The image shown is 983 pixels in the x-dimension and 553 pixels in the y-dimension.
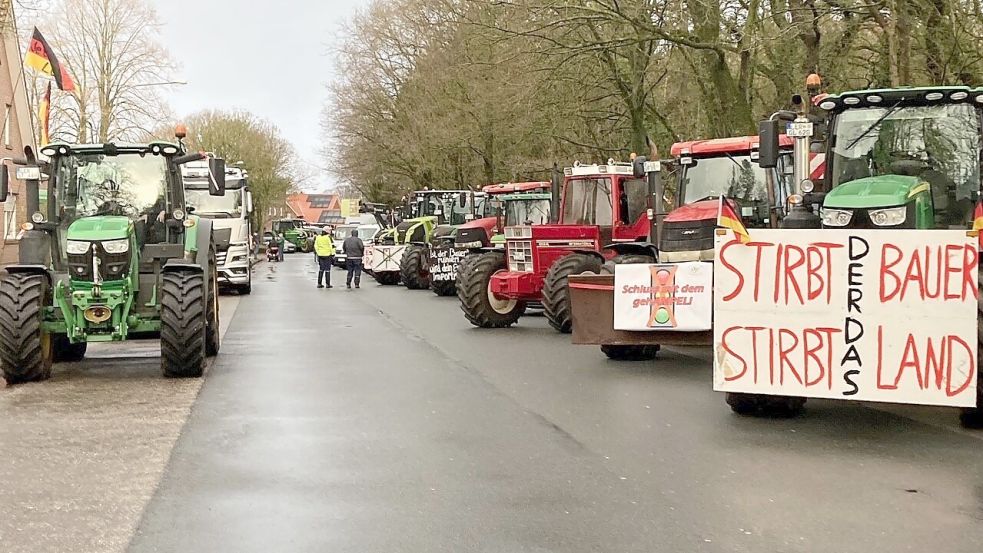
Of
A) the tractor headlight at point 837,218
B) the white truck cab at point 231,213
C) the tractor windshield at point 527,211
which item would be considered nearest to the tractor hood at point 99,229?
the tractor headlight at point 837,218

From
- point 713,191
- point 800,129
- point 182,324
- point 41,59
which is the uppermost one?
point 41,59

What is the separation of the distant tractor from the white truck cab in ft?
16.2

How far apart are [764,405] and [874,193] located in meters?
2.04

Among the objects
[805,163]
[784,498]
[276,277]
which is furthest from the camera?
[276,277]

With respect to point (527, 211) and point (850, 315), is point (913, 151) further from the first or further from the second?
point (527, 211)

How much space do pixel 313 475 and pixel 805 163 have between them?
5.52 metres

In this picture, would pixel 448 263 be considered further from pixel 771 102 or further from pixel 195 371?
pixel 195 371

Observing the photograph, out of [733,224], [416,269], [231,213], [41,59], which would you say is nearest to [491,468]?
[733,224]

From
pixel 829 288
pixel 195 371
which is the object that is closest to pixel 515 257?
pixel 195 371

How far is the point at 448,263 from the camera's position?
93.8 feet

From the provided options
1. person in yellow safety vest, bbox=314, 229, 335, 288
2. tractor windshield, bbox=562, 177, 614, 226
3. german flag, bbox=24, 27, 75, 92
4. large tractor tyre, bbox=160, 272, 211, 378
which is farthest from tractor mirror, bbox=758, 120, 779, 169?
german flag, bbox=24, 27, 75, 92

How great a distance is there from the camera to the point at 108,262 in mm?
12727

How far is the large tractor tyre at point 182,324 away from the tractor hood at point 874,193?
21.4 ft

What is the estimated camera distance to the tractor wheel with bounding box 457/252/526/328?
18.9 metres
